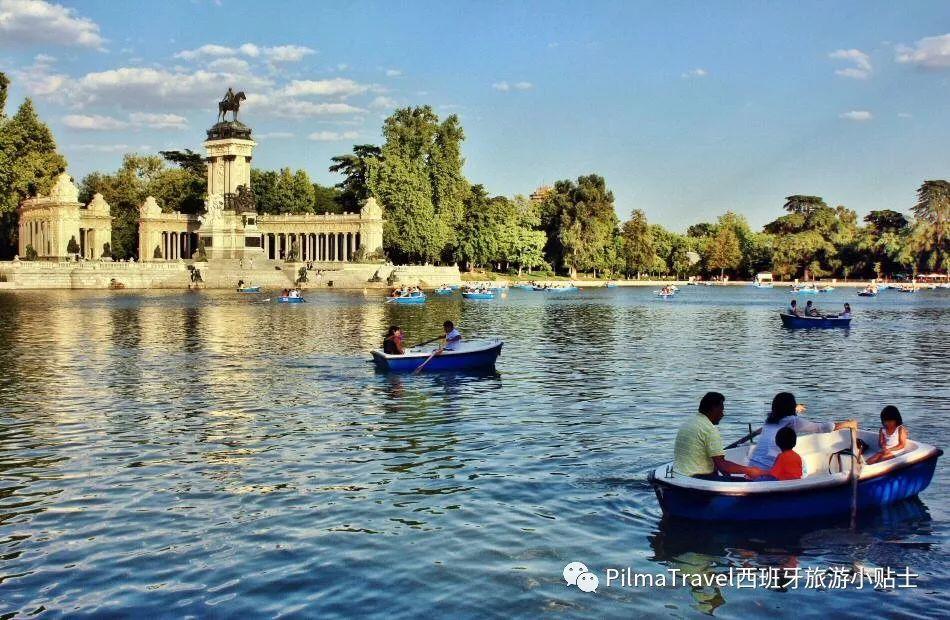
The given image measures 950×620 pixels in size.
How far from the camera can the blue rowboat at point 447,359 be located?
28156 mm

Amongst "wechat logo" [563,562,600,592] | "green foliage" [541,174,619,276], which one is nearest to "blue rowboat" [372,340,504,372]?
"wechat logo" [563,562,600,592]

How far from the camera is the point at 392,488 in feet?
48.6

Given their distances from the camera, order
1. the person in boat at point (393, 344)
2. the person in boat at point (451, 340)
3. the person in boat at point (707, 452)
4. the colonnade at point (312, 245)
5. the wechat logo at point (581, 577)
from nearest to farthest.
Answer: the wechat logo at point (581, 577) → the person in boat at point (707, 452) → the person in boat at point (393, 344) → the person in boat at point (451, 340) → the colonnade at point (312, 245)

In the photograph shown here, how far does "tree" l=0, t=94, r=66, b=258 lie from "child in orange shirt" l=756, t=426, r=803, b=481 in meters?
92.1

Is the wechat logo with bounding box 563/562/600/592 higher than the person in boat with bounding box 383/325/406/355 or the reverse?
the reverse

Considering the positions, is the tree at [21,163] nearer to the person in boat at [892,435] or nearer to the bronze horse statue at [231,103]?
the bronze horse statue at [231,103]

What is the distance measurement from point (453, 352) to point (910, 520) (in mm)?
16545

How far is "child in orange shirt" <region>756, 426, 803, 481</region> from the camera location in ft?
41.4

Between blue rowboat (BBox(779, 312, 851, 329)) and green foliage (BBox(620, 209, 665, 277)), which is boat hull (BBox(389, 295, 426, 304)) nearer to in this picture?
blue rowboat (BBox(779, 312, 851, 329))

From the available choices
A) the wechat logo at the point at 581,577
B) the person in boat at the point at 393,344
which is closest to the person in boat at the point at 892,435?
the wechat logo at the point at 581,577

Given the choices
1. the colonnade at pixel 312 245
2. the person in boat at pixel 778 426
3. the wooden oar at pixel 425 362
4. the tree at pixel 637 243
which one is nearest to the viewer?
the person in boat at pixel 778 426

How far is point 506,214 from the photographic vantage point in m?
136

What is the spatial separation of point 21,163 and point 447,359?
293 feet

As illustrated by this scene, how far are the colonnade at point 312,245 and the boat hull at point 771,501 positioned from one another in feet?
354
